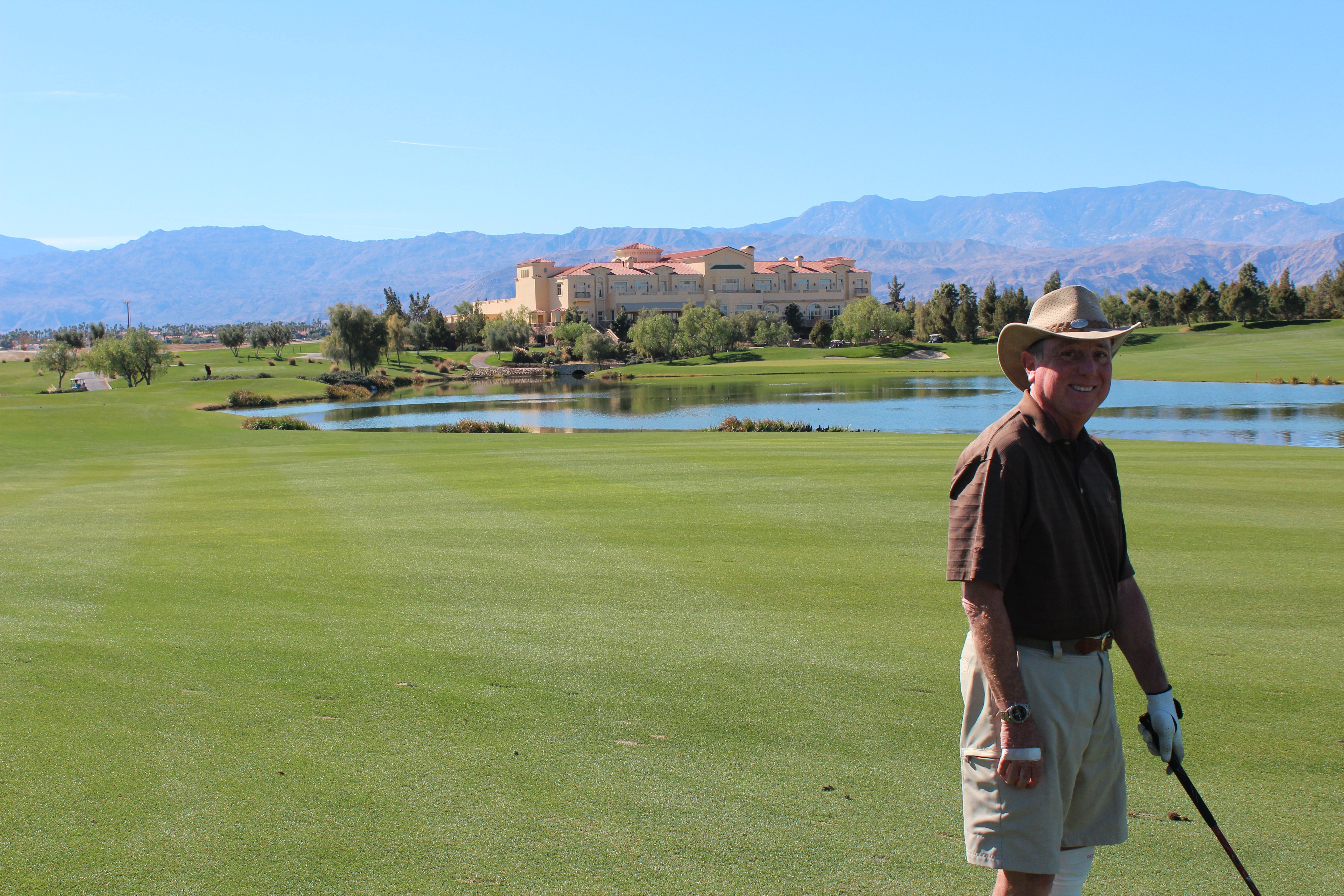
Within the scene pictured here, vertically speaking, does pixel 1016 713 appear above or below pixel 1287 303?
below

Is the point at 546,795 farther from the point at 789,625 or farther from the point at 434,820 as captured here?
the point at 789,625

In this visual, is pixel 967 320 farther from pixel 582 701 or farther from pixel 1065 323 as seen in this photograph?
pixel 1065 323

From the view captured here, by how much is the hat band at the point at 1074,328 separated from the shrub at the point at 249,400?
232 feet

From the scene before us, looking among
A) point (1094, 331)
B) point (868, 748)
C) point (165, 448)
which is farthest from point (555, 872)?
point (165, 448)

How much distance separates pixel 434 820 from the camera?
484cm

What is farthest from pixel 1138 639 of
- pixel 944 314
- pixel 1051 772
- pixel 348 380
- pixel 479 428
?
pixel 944 314

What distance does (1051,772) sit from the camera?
368cm

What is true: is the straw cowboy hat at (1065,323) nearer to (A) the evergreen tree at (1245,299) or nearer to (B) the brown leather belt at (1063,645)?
(B) the brown leather belt at (1063,645)

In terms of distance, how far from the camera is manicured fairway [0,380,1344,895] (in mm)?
4535

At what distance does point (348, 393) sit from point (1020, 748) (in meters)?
84.5

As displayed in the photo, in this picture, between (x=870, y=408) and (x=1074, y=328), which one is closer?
(x=1074, y=328)

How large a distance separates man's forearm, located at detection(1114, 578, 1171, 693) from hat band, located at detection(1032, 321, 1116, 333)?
1074 millimetres

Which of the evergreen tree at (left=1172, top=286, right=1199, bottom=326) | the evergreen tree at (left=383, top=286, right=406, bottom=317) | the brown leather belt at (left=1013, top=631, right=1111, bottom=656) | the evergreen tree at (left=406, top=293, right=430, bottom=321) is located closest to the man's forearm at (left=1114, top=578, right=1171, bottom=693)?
the brown leather belt at (left=1013, top=631, right=1111, bottom=656)

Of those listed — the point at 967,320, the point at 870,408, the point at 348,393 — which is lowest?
the point at 870,408
